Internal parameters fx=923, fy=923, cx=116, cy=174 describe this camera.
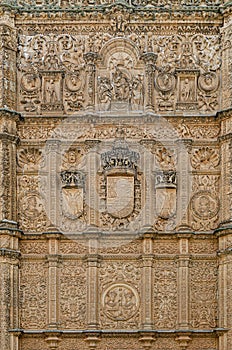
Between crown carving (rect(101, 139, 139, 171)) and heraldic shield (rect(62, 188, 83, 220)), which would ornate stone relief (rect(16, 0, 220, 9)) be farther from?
heraldic shield (rect(62, 188, 83, 220))

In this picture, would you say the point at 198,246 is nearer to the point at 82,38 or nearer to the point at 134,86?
the point at 134,86

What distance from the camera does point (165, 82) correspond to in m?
13.9

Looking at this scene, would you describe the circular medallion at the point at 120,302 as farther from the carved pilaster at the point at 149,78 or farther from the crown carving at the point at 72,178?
the carved pilaster at the point at 149,78

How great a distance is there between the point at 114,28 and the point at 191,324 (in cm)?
456

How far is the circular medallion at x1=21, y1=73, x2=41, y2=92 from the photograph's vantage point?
13898 mm

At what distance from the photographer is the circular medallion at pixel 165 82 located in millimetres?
13844

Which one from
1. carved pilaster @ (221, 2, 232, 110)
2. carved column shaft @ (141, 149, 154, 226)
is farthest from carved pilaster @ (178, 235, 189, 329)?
carved pilaster @ (221, 2, 232, 110)

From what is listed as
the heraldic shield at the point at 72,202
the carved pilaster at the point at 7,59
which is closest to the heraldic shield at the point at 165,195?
the heraldic shield at the point at 72,202

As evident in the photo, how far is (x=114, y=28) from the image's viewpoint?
1396cm

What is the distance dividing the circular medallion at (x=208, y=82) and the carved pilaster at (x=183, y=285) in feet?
7.46

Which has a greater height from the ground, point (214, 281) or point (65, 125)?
point (65, 125)

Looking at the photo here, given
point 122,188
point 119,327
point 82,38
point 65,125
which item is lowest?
point 119,327

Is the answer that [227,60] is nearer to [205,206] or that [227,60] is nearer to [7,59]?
[205,206]

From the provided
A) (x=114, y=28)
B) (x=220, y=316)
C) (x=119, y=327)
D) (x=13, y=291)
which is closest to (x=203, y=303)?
(x=220, y=316)
